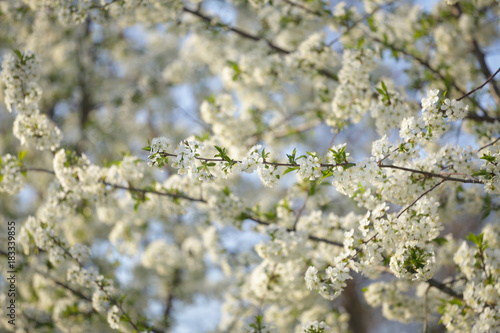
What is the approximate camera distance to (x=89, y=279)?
11.5 ft

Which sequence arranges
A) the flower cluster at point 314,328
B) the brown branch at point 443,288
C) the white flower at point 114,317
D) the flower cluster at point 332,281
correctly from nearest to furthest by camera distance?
the flower cluster at point 332,281, the flower cluster at point 314,328, the brown branch at point 443,288, the white flower at point 114,317

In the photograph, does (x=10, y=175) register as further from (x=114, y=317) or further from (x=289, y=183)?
(x=289, y=183)

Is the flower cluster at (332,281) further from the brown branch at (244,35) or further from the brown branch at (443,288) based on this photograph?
the brown branch at (244,35)

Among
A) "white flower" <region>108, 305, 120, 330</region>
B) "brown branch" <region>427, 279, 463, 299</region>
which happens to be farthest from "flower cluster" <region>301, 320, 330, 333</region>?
"white flower" <region>108, 305, 120, 330</region>

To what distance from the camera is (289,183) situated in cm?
527

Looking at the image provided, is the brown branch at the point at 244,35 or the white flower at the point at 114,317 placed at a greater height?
the brown branch at the point at 244,35

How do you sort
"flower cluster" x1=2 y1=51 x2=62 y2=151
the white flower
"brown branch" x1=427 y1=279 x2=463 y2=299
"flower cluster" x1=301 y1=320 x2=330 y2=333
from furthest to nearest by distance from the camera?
"flower cluster" x1=2 y1=51 x2=62 y2=151, the white flower, "brown branch" x1=427 y1=279 x2=463 y2=299, "flower cluster" x1=301 y1=320 x2=330 y2=333

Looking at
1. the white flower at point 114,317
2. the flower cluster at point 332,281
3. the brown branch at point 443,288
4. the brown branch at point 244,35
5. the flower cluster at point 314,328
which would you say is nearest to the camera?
the flower cluster at point 332,281

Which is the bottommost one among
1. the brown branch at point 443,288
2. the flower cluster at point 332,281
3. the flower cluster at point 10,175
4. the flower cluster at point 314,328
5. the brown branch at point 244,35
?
the flower cluster at point 314,328

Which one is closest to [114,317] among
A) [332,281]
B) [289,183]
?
[332,281]

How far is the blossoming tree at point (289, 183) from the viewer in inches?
106

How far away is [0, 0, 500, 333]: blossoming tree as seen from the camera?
106 inches

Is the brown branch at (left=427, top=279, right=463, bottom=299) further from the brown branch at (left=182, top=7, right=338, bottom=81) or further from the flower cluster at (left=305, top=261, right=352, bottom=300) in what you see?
the brown branch at (left=182, top=7, right=338, bottom=81)

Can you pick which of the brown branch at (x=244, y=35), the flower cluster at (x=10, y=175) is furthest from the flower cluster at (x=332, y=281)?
the flower cluster at (x=10, y=175)
